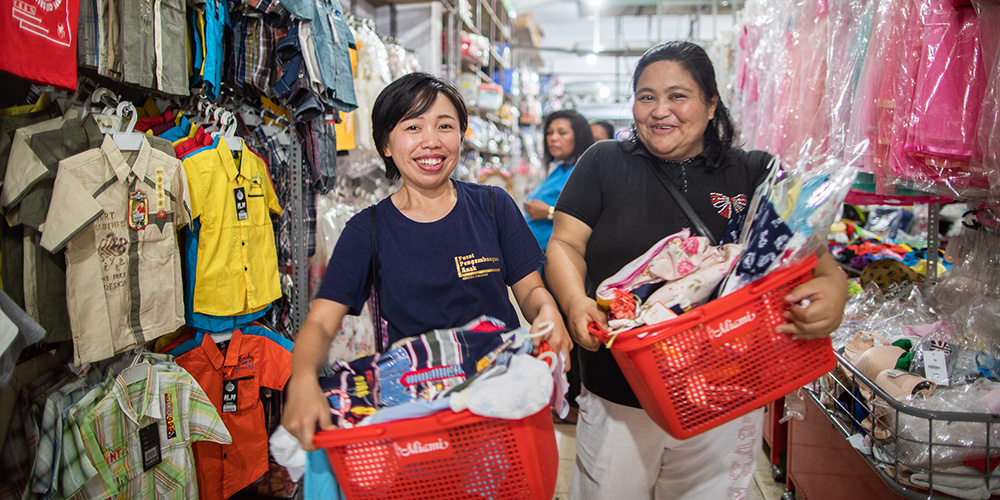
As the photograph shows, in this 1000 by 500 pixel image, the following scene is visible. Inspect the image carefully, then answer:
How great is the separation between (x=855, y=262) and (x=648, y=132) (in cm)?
250

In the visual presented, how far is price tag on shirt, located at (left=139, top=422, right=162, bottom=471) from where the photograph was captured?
219 cm

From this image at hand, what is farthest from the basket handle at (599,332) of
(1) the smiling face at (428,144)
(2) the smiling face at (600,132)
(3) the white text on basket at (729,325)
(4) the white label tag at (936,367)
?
(2) the smiling face at (600,132)

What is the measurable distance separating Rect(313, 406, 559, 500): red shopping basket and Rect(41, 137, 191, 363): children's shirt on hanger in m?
1.35

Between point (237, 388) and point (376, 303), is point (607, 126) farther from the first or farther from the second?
point (376, 303)

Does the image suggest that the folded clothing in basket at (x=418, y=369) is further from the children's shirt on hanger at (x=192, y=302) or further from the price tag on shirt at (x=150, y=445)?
→ the children's shirt on hanger at (x=192, y=302)

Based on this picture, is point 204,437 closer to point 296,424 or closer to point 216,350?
point 216,350

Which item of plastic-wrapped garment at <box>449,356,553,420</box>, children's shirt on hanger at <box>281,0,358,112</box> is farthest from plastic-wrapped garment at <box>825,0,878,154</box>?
children's shirt on hanger at <box>281,0,358,112</box>

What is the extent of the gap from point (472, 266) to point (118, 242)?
1.45 metres

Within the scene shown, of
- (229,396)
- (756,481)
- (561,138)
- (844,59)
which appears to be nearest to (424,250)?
(229,396)

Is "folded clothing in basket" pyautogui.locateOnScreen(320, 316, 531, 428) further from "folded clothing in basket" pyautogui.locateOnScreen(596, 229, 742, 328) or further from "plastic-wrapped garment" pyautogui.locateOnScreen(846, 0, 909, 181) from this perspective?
"plastic-wrapped garment" pyautogui.locateOnScreen(846, 0, 909, 181)

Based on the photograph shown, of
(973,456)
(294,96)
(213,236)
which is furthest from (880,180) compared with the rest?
(213,236)

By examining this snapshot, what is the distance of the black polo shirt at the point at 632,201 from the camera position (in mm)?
1556

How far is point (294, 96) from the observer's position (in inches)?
106

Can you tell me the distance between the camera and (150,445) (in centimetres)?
221
